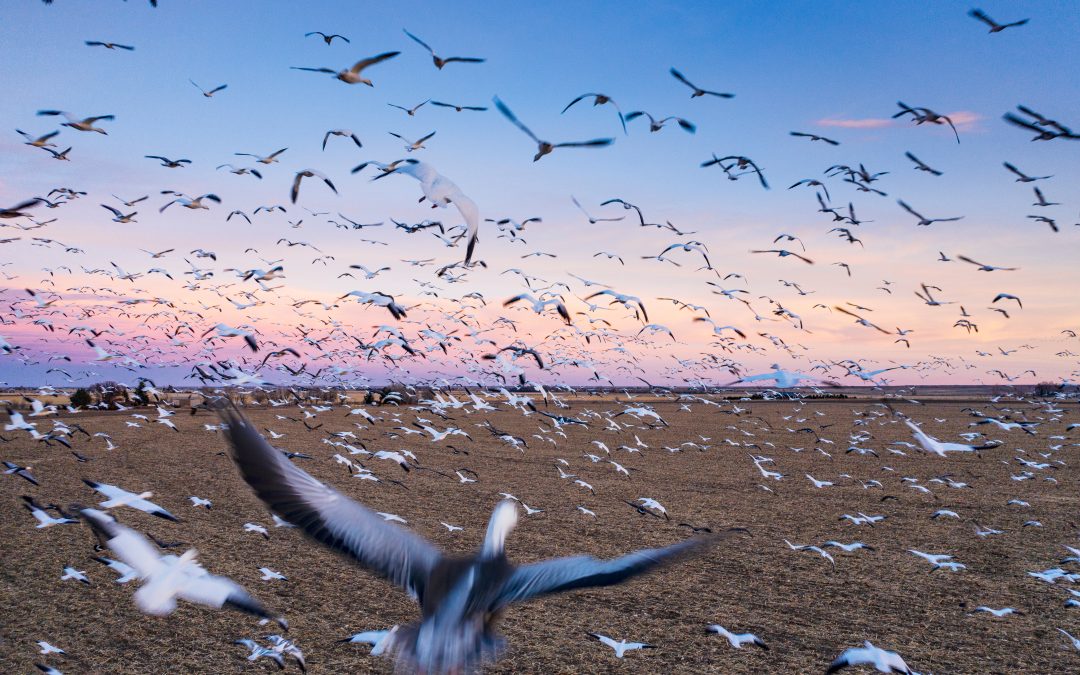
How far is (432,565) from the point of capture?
3.40 metres

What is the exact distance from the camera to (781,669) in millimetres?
6645

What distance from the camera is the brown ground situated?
6.94 metres

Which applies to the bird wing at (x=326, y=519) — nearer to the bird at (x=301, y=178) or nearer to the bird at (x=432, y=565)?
the bird at (x=432, y=565)

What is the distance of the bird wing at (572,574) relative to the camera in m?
2.93

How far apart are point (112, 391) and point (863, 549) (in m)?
59.5

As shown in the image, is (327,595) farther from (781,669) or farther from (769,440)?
(769,440)

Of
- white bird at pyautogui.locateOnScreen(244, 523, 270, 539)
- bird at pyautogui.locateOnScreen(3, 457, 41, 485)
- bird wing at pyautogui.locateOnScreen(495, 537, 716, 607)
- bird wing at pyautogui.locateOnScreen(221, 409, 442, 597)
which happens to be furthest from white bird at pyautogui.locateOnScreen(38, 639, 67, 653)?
bird wing at pyautogui.locateOnScreen(495, 537, 716, 607)

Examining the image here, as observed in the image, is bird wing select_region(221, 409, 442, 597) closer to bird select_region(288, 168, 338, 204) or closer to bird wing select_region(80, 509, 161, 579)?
bird wing select_region(80, 509, 161, 579)

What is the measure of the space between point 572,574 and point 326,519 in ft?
4.41

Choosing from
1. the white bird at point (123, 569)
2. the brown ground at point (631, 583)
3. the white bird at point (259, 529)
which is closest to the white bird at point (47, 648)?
the brown ground at point (631, 583)

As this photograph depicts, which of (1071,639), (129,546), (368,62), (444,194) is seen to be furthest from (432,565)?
(1071,639)

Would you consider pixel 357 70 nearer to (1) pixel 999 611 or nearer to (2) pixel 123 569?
(2) pixel 123 569

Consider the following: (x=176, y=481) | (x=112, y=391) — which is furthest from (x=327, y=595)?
(x=112, y=391)

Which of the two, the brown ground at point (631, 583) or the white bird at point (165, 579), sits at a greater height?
the white bird at point (165, 579)
